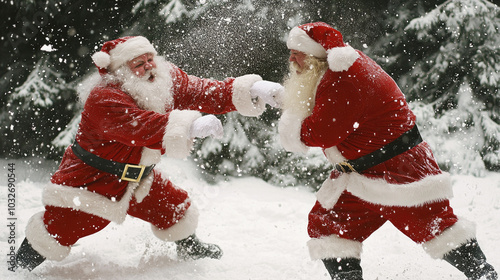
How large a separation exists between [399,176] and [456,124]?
2642 millimetres

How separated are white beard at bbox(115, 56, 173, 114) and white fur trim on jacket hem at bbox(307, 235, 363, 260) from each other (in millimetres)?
1210

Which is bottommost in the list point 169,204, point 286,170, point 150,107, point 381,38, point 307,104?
point 286,170

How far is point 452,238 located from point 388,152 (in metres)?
0.54

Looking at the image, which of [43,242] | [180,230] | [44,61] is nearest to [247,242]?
[180,230]

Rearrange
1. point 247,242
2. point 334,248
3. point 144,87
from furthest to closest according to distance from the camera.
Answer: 1. point 247,242
2. point 144,87
3. point 334,248

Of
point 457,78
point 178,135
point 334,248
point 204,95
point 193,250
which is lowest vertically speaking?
point 193,250

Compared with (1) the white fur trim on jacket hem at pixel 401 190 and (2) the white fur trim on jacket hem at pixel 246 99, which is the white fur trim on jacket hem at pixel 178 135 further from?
(1) the white fur trim on jacket hem at pixel 401 190

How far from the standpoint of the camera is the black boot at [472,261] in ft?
7.41

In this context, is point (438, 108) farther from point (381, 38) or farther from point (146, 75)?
point (146, 75)

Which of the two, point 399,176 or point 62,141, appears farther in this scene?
point 62,141

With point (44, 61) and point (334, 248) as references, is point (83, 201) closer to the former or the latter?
point (334, 248)

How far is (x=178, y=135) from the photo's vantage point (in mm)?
2346

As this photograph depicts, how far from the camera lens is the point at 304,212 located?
13.6 feet

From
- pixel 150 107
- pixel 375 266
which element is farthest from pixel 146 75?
pixel 375 266
